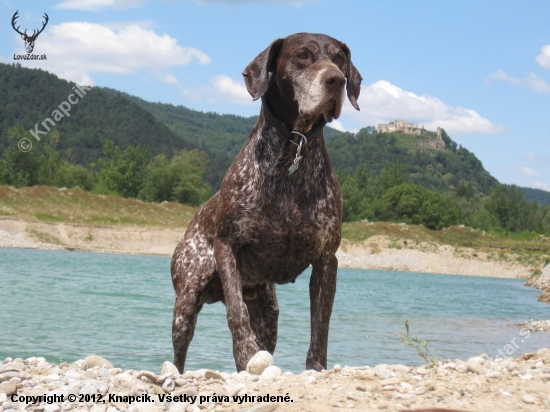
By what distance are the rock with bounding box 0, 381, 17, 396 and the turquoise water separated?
5500 millimetres

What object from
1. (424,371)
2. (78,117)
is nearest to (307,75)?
(424,371)

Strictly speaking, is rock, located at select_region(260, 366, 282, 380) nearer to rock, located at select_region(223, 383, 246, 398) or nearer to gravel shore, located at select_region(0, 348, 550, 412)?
gravel shore, located at select_region(0, 348, 550, 412)

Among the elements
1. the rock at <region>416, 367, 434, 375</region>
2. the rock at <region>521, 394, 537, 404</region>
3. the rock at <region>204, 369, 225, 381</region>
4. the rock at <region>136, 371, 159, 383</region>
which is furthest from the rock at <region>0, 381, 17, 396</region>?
the rock at <region>521, 394, 537, 404</region>

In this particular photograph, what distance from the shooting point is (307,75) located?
4629 millimetres

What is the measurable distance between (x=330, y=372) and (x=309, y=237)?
1014 millimetres

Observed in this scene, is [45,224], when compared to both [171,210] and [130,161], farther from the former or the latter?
[130,161]

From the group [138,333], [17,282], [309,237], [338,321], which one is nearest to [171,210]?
[17,282]

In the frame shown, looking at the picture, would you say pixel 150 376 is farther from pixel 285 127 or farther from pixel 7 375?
pixel 285 127

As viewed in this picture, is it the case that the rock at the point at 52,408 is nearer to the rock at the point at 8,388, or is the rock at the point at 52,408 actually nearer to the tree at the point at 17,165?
the rock at the point at 8,388

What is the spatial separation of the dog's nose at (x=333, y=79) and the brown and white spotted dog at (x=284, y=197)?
7.7 inches

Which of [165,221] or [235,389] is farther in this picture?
[165,221]

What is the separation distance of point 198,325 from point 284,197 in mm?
12174

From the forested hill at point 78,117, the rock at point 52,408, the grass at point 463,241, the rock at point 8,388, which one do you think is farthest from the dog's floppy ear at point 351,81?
the forested hill at point 78,117

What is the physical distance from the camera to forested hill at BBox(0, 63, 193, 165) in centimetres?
12381
